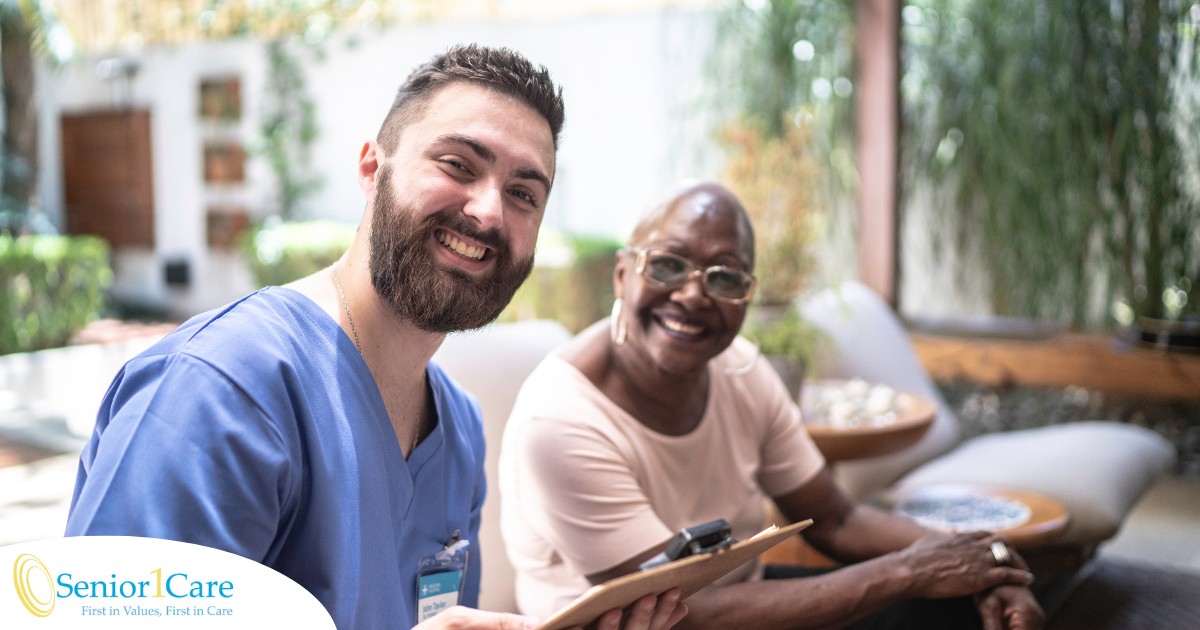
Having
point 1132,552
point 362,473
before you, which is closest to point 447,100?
point 362,473

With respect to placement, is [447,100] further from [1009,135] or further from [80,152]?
[80,152]

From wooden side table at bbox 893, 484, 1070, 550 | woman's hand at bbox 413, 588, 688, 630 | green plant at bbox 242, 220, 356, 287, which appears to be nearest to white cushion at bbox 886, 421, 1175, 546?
wooden side table at bbox 893, 484, 1070, 550

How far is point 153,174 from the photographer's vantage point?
9.09 meters

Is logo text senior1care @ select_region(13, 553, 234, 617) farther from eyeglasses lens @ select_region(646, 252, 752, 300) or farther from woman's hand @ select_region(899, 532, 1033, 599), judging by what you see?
woman's hand @ select_region(899, 532, 1033, 599)

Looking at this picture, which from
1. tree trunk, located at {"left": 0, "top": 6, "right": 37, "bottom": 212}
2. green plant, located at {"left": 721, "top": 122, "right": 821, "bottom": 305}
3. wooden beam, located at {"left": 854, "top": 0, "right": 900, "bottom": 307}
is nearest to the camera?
green plant, located at {"left": 721, "top": 122, "right": 821, "bottom": 305}

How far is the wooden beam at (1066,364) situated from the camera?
169 inches

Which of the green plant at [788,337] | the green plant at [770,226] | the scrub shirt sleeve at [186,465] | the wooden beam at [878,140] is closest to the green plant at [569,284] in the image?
the wooden beam at [878,140]

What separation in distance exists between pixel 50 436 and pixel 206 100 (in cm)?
497

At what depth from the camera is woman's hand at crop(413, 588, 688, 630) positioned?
102 centimetres

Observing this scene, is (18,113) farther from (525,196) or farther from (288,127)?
(525,196)

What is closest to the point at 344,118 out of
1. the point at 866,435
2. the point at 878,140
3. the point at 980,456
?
the point at 878,140

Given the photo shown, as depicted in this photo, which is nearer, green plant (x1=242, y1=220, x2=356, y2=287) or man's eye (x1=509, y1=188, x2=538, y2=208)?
man's eye (x1=509, y1=188, x2=538, y2=208)

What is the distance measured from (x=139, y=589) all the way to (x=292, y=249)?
6780 millimetres

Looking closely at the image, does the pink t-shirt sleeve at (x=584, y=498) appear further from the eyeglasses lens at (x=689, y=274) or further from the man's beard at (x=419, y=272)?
the man's beard at (x=419, y=272)
